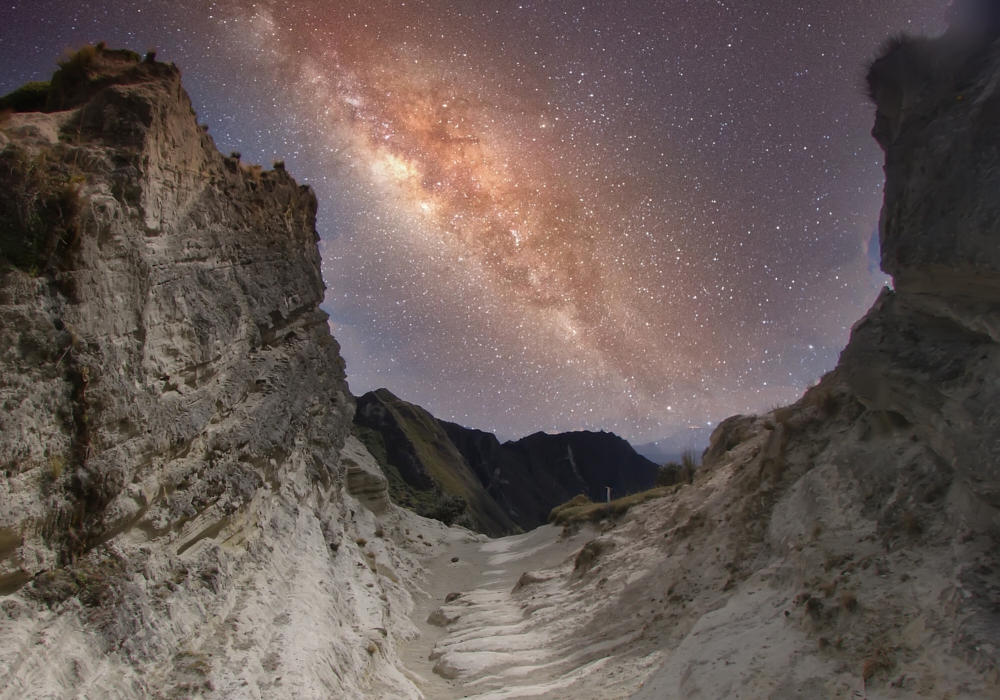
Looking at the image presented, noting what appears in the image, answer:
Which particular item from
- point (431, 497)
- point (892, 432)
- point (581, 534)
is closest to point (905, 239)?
point (892, 432)

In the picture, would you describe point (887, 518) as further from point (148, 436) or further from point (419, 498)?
point (419, 498)

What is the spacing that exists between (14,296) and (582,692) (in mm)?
14305

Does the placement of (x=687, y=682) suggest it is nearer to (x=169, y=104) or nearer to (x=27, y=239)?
(x=27, y=239)

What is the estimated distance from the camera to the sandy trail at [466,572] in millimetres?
15565

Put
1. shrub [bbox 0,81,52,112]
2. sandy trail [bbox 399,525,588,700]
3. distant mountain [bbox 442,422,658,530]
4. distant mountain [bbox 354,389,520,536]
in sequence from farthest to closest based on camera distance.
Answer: distant mountain [bbox 442,422,658,530]
distant mountain [bbox 354,389,520,536]
sandy trail [bbox 399,525,588,700]
shrub [bbox 0,81,52,112]

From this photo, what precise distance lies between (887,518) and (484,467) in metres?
137

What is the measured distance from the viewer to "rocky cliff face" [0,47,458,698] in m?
8.28

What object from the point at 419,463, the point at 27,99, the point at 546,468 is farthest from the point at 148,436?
the point at 546,468

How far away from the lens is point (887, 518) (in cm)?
1009

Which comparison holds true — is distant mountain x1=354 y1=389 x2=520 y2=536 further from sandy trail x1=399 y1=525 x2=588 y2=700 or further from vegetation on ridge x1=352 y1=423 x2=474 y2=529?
sandy trail x1=399 y1=525 x2=588 y2=700

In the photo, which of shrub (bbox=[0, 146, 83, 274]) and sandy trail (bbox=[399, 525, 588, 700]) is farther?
sandy trail (bbox=[399, 525, 588, 700])

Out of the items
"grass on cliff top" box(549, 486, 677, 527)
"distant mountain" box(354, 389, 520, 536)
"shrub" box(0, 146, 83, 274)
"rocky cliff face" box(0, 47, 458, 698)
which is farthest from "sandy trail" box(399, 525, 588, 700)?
"distant mountain" box(354, 389, 520, 536)

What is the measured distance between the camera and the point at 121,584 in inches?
360

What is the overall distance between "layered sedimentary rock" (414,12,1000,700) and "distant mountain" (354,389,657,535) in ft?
159
